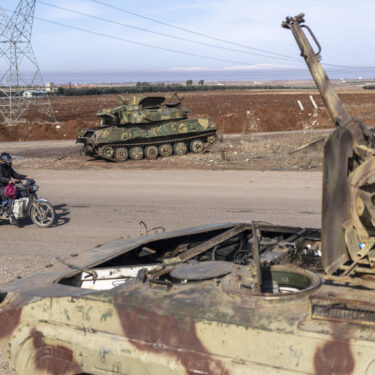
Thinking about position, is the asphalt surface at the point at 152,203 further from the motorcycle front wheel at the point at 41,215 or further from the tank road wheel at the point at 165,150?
the tank road wheel at the point at 165,150

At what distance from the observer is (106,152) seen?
21.9 m

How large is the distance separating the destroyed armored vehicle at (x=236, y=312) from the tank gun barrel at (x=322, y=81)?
0.01m

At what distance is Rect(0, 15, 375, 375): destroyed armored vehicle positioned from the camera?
10.2 feet

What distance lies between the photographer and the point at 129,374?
11.7 feet

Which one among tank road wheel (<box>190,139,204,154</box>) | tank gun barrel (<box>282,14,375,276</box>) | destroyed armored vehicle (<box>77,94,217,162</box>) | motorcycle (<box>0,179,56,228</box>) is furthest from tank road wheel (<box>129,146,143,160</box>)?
tank gun barrel (<box>282,14,375,276</box>)

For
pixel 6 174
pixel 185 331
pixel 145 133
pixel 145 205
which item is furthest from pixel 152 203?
pixel 185 331

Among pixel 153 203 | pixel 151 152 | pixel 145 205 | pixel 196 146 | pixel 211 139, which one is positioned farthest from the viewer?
pixel 211 139

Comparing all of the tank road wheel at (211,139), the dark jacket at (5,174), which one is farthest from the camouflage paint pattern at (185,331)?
the tank road wheel at (211,139)

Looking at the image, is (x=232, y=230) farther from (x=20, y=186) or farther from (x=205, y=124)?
(x=205, y=124)

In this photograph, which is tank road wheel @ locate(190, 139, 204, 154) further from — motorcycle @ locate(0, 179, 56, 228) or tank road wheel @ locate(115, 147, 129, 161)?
motorcycle @ locate(0, 179, 56, 228)

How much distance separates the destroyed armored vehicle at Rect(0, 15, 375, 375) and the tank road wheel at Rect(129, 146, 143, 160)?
18038 millimetres

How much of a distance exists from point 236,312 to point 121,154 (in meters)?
A: 19.1

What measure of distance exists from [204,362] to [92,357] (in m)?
0.77

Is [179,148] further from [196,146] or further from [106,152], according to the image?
[106,152]
